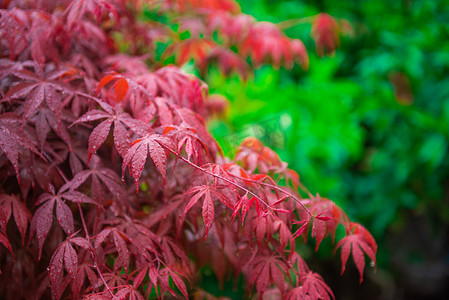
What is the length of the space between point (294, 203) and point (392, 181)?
232cm

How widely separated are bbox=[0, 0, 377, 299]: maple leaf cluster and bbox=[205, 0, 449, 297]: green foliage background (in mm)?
1046

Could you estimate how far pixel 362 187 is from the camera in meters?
3.23

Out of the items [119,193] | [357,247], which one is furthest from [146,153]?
[357,247]

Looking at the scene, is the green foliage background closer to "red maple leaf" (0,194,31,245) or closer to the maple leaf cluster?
the maple leaf cluster

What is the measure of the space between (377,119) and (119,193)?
2.65 meters

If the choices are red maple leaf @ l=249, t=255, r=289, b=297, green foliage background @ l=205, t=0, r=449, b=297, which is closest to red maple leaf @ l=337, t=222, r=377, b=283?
red maple leaf @ l=249, t=255, r=289, b=297

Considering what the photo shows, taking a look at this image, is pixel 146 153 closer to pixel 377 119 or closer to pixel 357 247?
pixel 357 247

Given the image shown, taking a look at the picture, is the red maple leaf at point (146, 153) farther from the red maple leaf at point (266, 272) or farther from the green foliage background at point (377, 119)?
the green foliage background at point (377, 119)

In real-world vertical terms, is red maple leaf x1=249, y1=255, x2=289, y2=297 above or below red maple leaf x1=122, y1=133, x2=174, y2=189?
below

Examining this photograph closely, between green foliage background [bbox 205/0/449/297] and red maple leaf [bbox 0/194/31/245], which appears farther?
green foliage background [bbox 205/0/449/297]

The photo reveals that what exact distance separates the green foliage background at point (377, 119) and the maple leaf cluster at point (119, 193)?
1.05m

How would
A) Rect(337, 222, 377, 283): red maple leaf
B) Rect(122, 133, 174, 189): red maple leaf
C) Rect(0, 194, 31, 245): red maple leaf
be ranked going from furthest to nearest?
Rect(337, 222, 377, 283): red maple leaf → Rect(0, 194, 31, 245): red maple leaf → Rect(122, 133, 174, 189): red maple leaf

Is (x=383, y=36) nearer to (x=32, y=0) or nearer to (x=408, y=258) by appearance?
(x=408, y=258)

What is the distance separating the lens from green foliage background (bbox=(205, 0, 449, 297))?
2.52m
